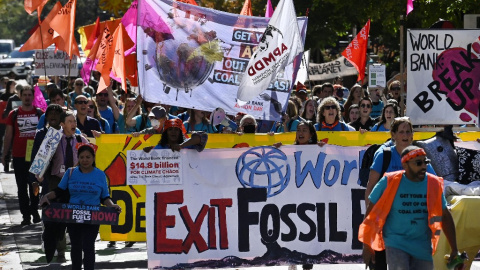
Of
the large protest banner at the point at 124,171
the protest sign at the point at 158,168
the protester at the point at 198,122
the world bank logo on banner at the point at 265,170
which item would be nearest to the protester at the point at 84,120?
the large protest banner at the point at 124,171

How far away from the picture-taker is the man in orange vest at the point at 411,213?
780cm

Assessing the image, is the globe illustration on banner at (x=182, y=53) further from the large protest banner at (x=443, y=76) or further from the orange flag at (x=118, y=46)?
the orange flag at (x=118, y=46)

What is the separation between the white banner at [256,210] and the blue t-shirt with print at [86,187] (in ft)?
3.12

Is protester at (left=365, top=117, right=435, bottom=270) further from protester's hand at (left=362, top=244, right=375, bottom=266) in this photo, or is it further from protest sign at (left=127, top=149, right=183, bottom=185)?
protest sign at (left=127, top=149, right=183, bottom=185)

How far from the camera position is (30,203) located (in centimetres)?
1628

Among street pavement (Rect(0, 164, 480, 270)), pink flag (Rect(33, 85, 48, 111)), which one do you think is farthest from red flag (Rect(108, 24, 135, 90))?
street pavement (Rect(0, 164, 480, 270))

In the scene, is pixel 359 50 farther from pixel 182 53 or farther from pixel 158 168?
pixel 158 168

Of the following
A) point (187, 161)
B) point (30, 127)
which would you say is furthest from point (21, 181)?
point (187, 161)

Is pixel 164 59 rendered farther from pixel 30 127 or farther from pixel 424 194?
pixel 424 194

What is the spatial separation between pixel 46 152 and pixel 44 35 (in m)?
7.09

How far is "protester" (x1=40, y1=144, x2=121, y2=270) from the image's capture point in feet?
32.8

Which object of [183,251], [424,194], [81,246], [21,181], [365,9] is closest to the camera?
[424,194]

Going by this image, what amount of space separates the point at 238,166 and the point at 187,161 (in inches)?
19.7

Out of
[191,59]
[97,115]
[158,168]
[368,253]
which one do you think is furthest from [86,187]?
[97,115]
